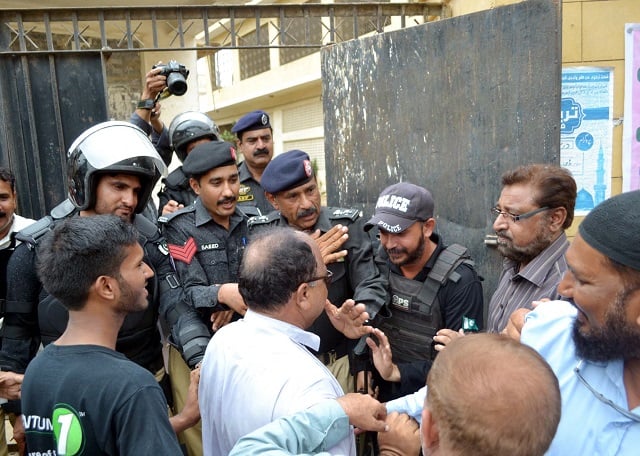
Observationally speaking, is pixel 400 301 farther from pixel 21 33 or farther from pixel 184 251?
pixel 21 33

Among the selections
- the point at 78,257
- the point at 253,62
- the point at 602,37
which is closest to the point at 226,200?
the point at 78,257

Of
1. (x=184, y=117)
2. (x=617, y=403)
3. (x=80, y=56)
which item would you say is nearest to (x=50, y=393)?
(x=617, y=403)

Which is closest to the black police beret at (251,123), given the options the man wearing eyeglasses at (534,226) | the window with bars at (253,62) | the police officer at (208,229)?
the police officer at (208,229)

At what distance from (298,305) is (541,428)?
2.87 ft

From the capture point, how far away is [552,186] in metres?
2.27

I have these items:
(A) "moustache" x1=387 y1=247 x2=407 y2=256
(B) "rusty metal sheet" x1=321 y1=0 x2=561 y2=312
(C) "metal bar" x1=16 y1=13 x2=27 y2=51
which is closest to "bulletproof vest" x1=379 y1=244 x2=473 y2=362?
(A) "moustache" x1=387 y1=247 x2=407 y2=256

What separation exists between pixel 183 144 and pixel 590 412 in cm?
329

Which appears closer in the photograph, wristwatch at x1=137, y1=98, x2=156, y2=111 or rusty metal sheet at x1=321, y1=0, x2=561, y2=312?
rusty metal sheet at x1=321, y1=0, x2=561, y2=312

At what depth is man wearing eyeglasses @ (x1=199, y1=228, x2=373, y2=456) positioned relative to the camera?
4.59 ft

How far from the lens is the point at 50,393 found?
56.6 inches

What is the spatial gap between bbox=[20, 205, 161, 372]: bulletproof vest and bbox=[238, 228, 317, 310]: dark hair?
3.04 feet

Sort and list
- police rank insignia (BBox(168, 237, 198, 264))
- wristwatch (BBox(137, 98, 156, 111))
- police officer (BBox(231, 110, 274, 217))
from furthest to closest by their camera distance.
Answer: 1. police officer (BBox(231, 110, 274, 217))
2. wristwatch (BBox(137, 98, 156, 111))
3. police rank insignia (BBox(168, 237, 198, 264))

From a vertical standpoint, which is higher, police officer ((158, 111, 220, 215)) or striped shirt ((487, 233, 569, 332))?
police officer ((158, 111, 220, 215))

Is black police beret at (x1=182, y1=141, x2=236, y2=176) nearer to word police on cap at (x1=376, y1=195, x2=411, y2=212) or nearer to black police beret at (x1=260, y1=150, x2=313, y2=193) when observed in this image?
black police beret at (x1=260, y1=150, x2=313, y2=193)
